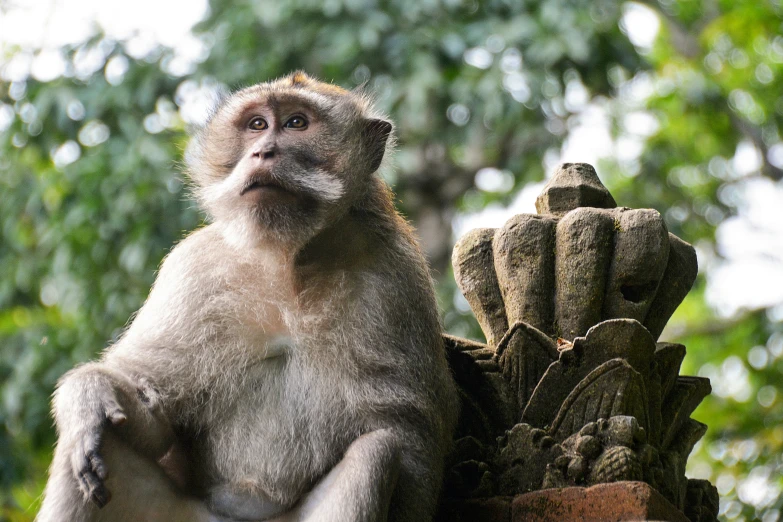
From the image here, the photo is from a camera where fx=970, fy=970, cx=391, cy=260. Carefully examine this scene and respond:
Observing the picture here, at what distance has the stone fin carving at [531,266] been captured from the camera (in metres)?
3.78

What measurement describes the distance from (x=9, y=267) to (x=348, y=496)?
22.9 feet

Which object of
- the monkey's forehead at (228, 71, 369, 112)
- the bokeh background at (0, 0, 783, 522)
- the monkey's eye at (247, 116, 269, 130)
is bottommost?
the bokeh background at (0, 0, 783, 522)

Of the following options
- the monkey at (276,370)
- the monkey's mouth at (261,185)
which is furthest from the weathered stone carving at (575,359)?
the monkey's mouth at (261,185)

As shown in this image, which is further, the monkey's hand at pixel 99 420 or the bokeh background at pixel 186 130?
the bokeh background at pixel 186 130

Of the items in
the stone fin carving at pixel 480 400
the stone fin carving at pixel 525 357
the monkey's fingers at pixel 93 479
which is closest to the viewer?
the monkey's fingers at pixel 93 479

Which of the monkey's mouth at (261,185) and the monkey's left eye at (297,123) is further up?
the monkey's left eye at (297,123)

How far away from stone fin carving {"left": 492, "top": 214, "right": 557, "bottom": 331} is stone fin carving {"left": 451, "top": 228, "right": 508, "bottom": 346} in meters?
0.14

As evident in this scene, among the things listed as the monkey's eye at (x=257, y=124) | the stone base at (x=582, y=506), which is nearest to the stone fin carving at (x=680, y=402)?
Answer: the stone base at (x=582, y=506)

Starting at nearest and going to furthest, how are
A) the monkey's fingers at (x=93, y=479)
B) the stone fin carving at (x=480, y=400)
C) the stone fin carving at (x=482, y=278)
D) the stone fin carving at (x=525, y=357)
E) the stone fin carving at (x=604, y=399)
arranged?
the monkey's fingers at (x=93, y=479) → the stone fin carving at (x=604, y=399) → the stone fin carving at (x=525, y=357) → the stone fin carving at (x=480, y=400) → the stone fin carving at (x=482, y=278)

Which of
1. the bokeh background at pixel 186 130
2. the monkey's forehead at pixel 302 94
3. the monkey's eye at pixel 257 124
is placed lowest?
the bokeh background at pixel 186 130

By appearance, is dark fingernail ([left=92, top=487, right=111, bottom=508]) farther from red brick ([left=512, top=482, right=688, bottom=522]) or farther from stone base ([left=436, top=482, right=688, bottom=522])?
red brick ([left=512, top=482, right=688, bottom=522])

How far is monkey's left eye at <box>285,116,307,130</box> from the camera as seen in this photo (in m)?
4.04

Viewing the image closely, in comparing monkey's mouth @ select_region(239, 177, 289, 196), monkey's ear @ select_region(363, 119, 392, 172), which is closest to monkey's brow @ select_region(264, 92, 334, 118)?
monkey's ear @ select_region(363, 119, 392, 172)

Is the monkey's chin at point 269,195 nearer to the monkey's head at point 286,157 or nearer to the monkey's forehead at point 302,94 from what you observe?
the monkey's head at point 286,157
